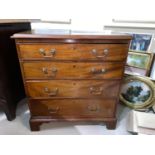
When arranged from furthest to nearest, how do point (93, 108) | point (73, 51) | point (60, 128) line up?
point (60, 128), point (93, 108), point (73, 51)

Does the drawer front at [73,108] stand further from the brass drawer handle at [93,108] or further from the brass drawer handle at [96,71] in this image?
the brass drawer handle at [96,71]

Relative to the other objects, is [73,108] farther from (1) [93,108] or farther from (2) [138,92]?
(2) [138,92]

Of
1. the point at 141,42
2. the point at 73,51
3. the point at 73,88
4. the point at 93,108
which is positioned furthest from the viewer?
the point at 141,42

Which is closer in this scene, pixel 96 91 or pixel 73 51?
pixel 73 51

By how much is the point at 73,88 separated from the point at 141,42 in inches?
35.3

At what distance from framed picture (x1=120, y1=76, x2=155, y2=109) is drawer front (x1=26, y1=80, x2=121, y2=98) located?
472 millimetres

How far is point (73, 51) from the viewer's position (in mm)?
986

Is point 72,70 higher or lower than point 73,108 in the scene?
higher

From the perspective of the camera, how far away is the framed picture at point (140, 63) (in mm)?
1499
